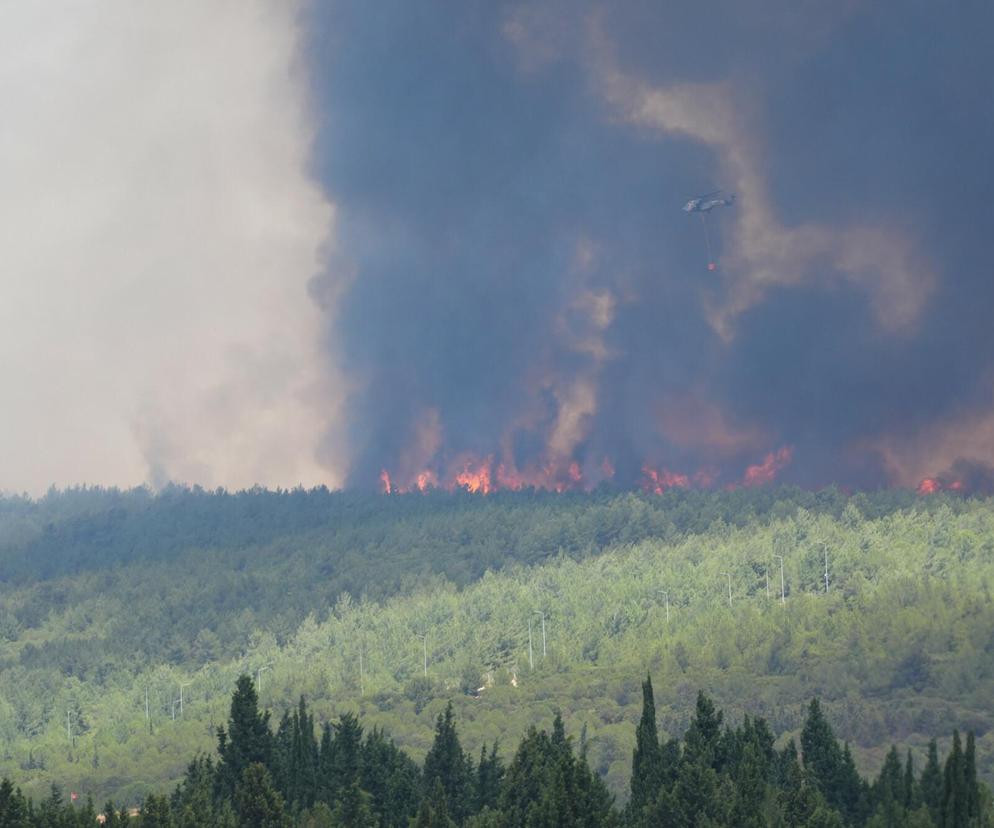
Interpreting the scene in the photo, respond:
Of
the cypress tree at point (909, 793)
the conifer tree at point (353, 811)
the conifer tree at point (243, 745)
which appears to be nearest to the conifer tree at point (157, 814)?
the conifer tree at point (353, 811)

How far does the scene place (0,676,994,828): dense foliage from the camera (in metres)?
133

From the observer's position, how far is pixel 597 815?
5256 inches

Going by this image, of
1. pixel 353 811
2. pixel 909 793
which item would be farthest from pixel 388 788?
pixel 909 793

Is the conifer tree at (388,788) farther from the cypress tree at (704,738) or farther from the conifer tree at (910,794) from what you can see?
the conifer tree at (910,794)

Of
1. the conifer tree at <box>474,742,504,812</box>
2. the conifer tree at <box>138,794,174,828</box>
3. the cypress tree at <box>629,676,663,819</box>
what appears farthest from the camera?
the conifer tree at <box>474,742,504,812</box>

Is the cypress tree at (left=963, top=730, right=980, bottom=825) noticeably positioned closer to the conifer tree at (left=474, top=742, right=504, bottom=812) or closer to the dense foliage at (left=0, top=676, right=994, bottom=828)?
the dense foliage at (left=0, top=676, right=994, bottom=828)

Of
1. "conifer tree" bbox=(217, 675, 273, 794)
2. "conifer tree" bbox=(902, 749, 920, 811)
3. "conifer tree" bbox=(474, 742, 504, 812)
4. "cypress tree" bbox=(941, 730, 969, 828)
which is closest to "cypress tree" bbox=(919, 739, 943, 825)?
"conifer tree" bbox=(902, 749, 920, 811)

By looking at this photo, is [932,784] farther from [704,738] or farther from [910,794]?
[704,738]

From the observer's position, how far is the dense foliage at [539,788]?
133 metres

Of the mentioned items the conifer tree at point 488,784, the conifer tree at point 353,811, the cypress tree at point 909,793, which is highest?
the conifer tree at point 488,784

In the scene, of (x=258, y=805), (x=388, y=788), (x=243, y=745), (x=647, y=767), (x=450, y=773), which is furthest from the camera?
(x=450, y=773)

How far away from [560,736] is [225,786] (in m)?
30.7

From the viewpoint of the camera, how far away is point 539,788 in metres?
149

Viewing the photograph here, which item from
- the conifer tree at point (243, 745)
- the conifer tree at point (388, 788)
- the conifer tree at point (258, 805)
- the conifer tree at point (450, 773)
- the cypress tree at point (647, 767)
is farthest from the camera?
the conifer tree at point (450, 773)
